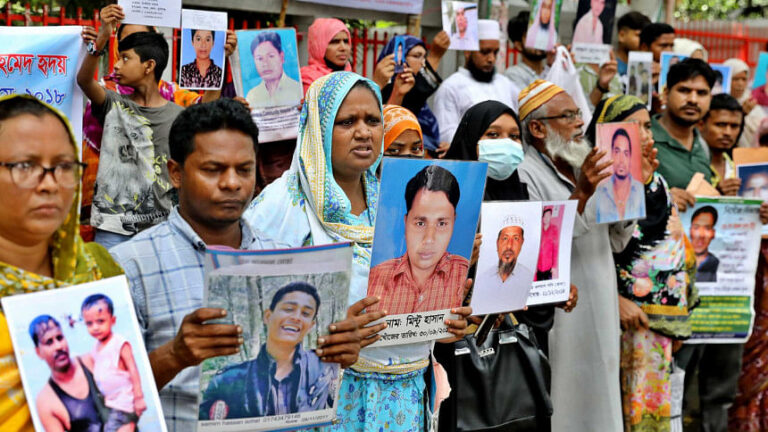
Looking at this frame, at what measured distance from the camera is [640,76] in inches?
308

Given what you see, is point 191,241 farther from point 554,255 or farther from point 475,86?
point 475,86

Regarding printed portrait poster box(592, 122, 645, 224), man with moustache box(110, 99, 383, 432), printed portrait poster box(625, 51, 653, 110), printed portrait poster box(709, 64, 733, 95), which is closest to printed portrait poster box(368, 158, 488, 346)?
man with moustache box(110, 99, 383, 432)

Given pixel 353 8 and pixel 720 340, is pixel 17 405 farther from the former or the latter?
pixel 353 8

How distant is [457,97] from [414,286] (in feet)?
14.9

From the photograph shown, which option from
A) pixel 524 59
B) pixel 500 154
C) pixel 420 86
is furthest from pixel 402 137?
pixel 524 59

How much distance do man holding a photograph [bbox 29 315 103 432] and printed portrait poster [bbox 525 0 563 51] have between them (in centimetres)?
652

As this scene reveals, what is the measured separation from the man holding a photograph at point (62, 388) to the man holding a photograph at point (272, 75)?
11.8ft

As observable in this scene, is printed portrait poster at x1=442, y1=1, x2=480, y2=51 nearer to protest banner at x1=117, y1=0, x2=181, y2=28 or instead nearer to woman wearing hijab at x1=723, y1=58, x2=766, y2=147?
protest banner at x1=117, y1=0, x2=181, y2=28

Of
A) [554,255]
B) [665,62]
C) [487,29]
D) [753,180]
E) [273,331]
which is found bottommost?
[554,255]

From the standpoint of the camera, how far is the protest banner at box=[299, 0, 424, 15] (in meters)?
8.46

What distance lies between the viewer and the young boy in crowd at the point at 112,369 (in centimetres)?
206

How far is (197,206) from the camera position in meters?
2.50

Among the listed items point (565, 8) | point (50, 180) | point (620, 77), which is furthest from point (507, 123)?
point (565, 8)

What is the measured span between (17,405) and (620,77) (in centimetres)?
731
